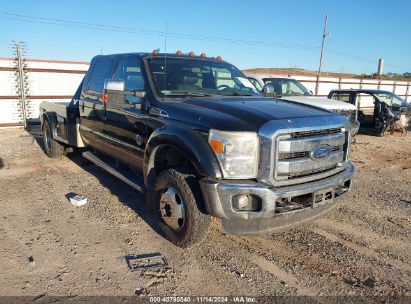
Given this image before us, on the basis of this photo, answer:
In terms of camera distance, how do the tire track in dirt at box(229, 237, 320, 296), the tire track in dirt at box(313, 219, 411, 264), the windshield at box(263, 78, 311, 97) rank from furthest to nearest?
the windshield at box(263, 78, 311, 97), the tire track in dirt at box(313, 219, 411, 264), the tire track in dirt at box(229, 237, 320, 296)

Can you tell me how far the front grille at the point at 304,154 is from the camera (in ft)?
10.7

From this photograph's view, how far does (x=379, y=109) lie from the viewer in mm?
11219

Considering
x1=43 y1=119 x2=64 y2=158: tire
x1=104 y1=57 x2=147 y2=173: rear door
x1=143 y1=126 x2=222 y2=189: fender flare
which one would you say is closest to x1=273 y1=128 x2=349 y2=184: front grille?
x1=143 y1=126 x2=222 y2=189: fender flare

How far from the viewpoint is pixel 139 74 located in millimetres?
4562

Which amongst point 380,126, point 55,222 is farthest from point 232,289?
point 380,126

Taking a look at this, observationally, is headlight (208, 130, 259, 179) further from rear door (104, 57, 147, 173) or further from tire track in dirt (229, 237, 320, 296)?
rear door (104, 57, 147, 173)

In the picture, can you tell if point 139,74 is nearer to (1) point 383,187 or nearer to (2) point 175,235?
(2) point 175,235

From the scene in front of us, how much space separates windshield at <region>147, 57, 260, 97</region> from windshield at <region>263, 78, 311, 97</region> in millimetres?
6001

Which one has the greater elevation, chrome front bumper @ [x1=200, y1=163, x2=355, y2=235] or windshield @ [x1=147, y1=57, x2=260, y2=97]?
windshield @ [x1=147, y1=57, x2=260, y2=97]

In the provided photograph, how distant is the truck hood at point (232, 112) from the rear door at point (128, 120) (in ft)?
1.67

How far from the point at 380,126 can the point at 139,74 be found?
921 cm

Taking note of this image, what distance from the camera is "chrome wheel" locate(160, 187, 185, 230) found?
3676mm

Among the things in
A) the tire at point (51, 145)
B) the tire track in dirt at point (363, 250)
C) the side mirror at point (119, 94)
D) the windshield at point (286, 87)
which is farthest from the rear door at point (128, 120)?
the windshield at point (286, 87)

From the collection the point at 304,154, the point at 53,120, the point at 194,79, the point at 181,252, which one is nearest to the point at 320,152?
the point at 304,154
